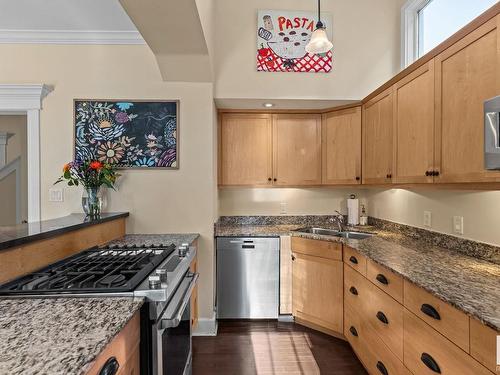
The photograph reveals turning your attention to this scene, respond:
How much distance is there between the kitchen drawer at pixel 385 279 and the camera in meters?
1.57

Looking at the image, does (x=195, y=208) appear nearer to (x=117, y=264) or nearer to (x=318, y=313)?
(x=117, y=264)

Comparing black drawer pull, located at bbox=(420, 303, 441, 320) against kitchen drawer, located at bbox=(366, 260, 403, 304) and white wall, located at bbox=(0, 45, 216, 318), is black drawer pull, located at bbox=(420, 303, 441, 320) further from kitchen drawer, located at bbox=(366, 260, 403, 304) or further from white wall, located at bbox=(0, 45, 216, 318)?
white wall, located at bbox=(0, 45, 216, 318)

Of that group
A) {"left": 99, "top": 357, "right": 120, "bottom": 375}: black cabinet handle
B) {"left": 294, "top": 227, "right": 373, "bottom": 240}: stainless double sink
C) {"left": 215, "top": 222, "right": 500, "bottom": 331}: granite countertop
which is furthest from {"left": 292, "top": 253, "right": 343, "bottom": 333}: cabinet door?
{"left": 99, "top": 357, "right": 120, "bottom": 375}: black cabinet handle

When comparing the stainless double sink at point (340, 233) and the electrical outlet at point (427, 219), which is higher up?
the electrical outlet at point (427, 219)

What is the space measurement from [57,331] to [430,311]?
1.45 metres

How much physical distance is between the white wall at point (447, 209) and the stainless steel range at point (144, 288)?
1834mm

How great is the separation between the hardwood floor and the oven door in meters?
0.56

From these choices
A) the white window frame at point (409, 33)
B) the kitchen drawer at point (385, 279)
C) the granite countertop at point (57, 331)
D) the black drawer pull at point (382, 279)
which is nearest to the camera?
the granite countertop at point (57, 331)

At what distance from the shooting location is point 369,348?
6.39ft

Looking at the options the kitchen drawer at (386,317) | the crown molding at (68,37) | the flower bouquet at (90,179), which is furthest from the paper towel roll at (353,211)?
the crown molding at (68,37)

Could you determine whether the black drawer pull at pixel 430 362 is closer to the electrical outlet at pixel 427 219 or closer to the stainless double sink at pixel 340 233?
the electrical outlet at pixel 427 219

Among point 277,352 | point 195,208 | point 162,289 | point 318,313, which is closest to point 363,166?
point 318,313

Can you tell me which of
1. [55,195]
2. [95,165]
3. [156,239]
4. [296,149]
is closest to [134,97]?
[95,165]

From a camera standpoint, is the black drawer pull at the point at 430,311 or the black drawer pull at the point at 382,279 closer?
the black drawer pull at the point at 430,311
